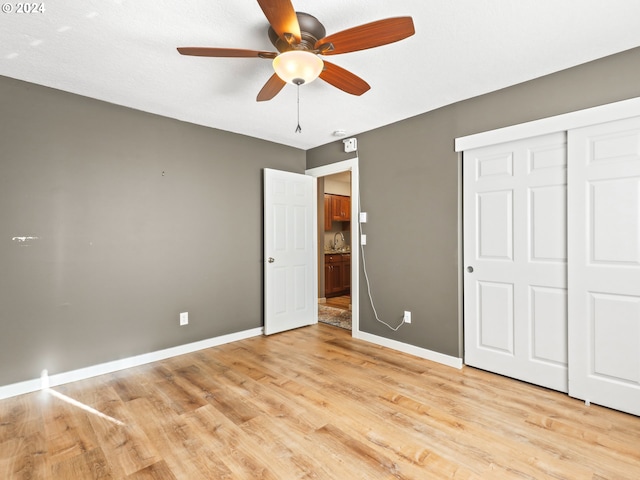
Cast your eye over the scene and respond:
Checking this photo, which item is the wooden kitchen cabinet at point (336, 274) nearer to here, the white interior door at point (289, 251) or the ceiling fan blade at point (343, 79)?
the white interior door at point (289, 251)

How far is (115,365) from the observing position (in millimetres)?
3107

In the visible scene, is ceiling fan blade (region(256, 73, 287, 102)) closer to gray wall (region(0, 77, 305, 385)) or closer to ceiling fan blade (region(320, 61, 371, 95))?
ceiling fan blade (region(320, 61, 371, 95))

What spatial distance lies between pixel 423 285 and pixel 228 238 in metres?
2.27

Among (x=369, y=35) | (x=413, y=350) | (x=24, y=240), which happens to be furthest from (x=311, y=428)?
(x=24, y=240)

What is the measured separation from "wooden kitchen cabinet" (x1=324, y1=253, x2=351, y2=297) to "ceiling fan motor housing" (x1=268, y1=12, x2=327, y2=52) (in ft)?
15.2

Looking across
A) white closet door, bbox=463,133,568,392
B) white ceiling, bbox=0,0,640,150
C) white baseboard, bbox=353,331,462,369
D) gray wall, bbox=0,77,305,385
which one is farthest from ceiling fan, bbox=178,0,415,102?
white baseboard, bbox=353,331,462,369

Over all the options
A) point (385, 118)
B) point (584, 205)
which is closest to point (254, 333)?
point (385, 118)

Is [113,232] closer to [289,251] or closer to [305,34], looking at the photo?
[289,251]

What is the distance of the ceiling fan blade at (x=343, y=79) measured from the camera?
2.07 metres

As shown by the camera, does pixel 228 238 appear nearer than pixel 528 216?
No

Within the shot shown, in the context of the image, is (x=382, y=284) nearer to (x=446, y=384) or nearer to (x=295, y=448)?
(x=446, y=384)

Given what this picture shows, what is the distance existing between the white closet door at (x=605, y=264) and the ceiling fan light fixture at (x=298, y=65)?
2022mm

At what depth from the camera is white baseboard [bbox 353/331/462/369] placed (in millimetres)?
3170

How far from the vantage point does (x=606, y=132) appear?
2.36 m
